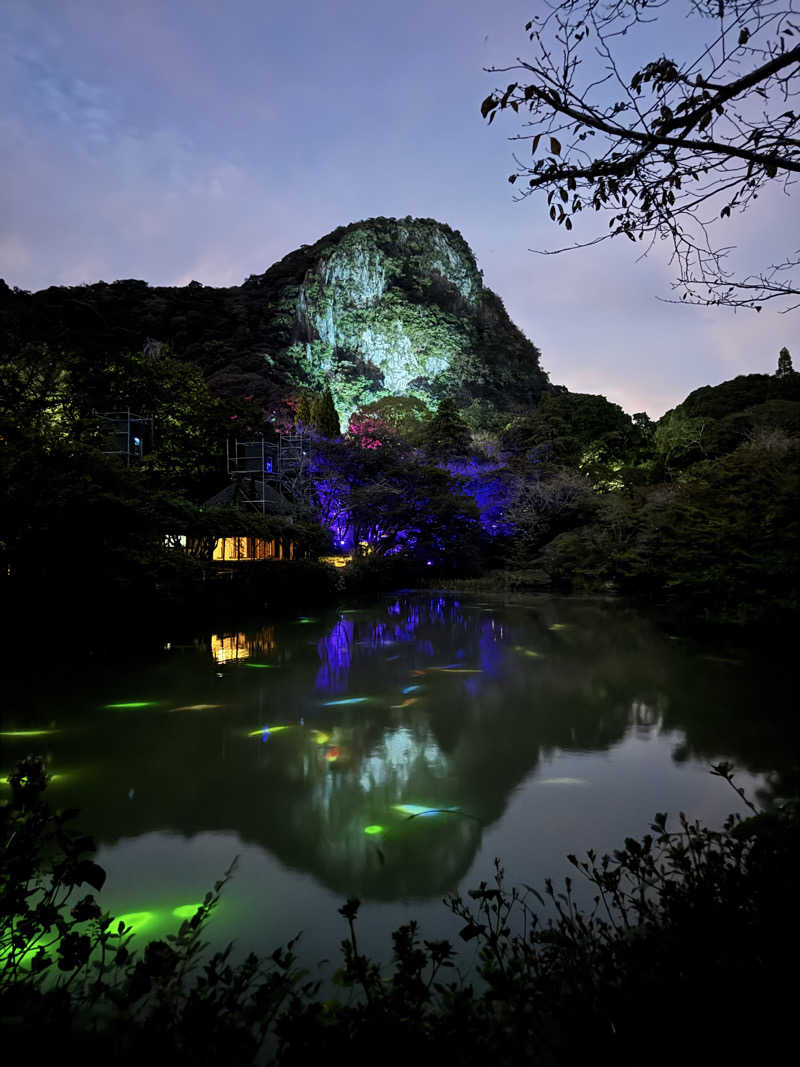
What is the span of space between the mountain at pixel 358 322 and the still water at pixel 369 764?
37.8 metres

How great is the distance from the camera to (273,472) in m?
21.8

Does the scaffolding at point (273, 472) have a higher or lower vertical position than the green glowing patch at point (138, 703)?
higher

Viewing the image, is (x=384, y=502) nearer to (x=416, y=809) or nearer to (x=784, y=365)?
(x=416, y=809)

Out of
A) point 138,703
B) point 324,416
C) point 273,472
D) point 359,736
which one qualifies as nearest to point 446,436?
point 324,416

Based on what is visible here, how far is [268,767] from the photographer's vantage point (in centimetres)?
434

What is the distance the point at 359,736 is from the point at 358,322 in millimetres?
53964

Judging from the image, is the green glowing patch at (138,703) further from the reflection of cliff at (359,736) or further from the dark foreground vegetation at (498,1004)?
the dark foreground vegetation at (498,1004)

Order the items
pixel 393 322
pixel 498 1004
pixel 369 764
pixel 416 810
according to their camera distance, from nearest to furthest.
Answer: pixel 498 1004
pixel 416 810
pixel 369 764
pixel 393 322

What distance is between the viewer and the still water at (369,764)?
2.86 metres

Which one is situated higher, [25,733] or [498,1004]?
[498,1004]

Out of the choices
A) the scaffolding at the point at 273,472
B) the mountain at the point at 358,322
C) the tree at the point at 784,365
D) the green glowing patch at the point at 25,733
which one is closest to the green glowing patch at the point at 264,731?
the green glowing patch at the point at 25,733

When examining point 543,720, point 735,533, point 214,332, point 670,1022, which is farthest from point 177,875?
point 214,332

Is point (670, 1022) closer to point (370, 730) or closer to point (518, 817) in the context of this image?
point (518, 817)

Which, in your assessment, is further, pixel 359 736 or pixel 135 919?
pixel 359 736
